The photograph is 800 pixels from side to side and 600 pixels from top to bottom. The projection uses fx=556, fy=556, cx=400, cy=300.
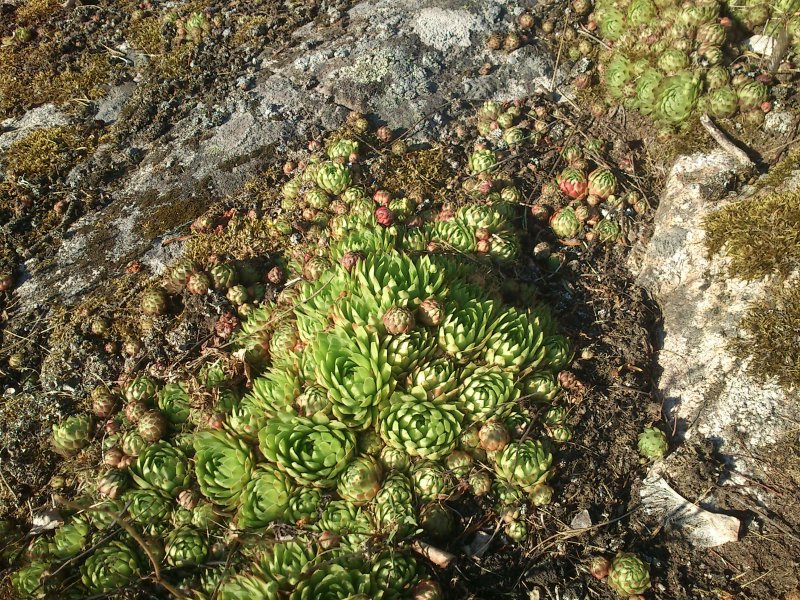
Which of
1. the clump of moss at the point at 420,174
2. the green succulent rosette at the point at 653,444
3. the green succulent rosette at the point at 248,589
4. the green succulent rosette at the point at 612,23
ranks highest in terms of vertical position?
the green succulent rosette at the point at 612,23

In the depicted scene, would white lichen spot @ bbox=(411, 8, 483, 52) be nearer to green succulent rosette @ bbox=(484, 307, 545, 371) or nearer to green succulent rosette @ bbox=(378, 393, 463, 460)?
green succulent rosette @ bbox=(484, 307, 545, 371)

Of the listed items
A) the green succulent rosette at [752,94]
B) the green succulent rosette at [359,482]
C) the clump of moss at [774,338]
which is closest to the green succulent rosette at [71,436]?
the green succulent rosette at [359,482]

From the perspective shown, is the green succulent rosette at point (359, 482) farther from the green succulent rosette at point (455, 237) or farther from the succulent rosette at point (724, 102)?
the succulent rosette at point (724, 102)

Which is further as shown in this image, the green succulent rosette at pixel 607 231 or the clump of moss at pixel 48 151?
the clump of moss at pixel 48 151

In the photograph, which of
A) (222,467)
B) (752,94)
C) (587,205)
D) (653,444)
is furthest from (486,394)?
(752,94)

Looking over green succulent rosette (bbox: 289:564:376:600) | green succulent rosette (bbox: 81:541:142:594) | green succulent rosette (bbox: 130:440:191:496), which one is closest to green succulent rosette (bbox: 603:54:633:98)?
green succulent rosette (bbox: 289:564:376:600)

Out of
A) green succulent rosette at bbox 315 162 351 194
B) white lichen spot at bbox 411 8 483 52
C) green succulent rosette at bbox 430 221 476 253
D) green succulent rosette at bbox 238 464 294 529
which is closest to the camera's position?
green succulent rosette at bbox 238 464 294 529
